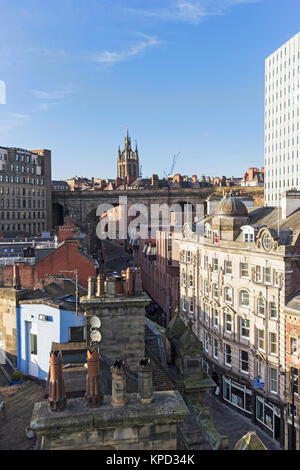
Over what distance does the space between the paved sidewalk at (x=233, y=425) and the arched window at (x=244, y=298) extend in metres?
7.96

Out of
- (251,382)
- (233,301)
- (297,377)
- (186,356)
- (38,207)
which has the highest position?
(38,207)

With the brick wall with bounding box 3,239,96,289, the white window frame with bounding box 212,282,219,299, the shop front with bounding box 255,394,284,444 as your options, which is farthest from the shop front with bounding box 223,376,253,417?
the brick wall with bounding box 3,239,96,289

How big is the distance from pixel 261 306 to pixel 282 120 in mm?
98879

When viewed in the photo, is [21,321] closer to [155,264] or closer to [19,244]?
[19,244]

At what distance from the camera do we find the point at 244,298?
109ft

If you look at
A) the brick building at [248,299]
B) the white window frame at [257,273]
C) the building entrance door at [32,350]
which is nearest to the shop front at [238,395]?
the brick building at [248,299]

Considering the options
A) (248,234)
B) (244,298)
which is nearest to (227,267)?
(244,298)

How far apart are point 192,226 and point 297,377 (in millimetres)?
21779

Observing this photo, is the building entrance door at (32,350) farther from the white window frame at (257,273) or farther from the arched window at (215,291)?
the arched window at (215,291)

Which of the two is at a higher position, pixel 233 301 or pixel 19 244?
pixel 19 244

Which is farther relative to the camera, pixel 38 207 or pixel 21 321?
pixel 38 207

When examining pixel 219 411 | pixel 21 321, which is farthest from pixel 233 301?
pixel 21 321

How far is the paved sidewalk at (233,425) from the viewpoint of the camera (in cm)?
2893

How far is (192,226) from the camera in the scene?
152 feet
